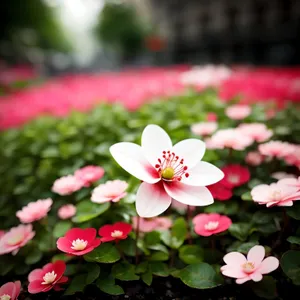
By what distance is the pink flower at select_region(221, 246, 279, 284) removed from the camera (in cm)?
71

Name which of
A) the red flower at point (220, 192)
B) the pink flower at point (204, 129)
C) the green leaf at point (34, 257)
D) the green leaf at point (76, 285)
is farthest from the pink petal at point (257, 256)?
the green leaf at point (34, 257)

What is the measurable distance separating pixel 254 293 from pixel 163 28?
11.0m

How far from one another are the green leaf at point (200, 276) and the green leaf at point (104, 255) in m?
0.19

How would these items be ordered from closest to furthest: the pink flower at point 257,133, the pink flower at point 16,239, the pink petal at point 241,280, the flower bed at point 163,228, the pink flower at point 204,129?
the pink petal at point 241,280 → the flower bed at point 163,228 → the pink flower at point 16,239 → the pink flower at point 257,133 → the pink flower at point 204,129

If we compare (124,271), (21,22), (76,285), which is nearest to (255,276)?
(124,271)

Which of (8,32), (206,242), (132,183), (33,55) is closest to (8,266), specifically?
(132,183)

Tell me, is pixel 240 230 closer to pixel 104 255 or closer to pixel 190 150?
pixel 190 150

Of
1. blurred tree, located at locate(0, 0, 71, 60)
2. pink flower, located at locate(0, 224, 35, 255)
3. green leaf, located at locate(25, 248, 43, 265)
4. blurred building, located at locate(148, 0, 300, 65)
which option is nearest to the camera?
pink flower, located at locate(0, 224, 35, 255)

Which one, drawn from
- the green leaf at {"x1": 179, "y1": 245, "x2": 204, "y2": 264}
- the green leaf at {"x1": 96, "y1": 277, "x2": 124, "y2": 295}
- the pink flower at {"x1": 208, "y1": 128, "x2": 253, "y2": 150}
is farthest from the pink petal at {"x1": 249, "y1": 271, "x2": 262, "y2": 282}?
the pink flower at {"x1": 208, "y1": 128, "x2": 253, "y2": 150}

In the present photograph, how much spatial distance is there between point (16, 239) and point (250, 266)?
0.67 meters

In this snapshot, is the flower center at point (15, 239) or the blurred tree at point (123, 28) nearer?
the flower center at point (15, 239)

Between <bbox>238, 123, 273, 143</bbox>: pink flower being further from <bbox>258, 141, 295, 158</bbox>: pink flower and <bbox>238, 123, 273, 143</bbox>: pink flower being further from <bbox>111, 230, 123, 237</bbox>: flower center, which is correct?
<bbox>111, 230, 123, 237</bbox>: flower center

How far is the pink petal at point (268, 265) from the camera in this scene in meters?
0.71

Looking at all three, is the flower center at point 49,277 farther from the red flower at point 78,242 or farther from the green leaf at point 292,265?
the green leaf at point 292,265
